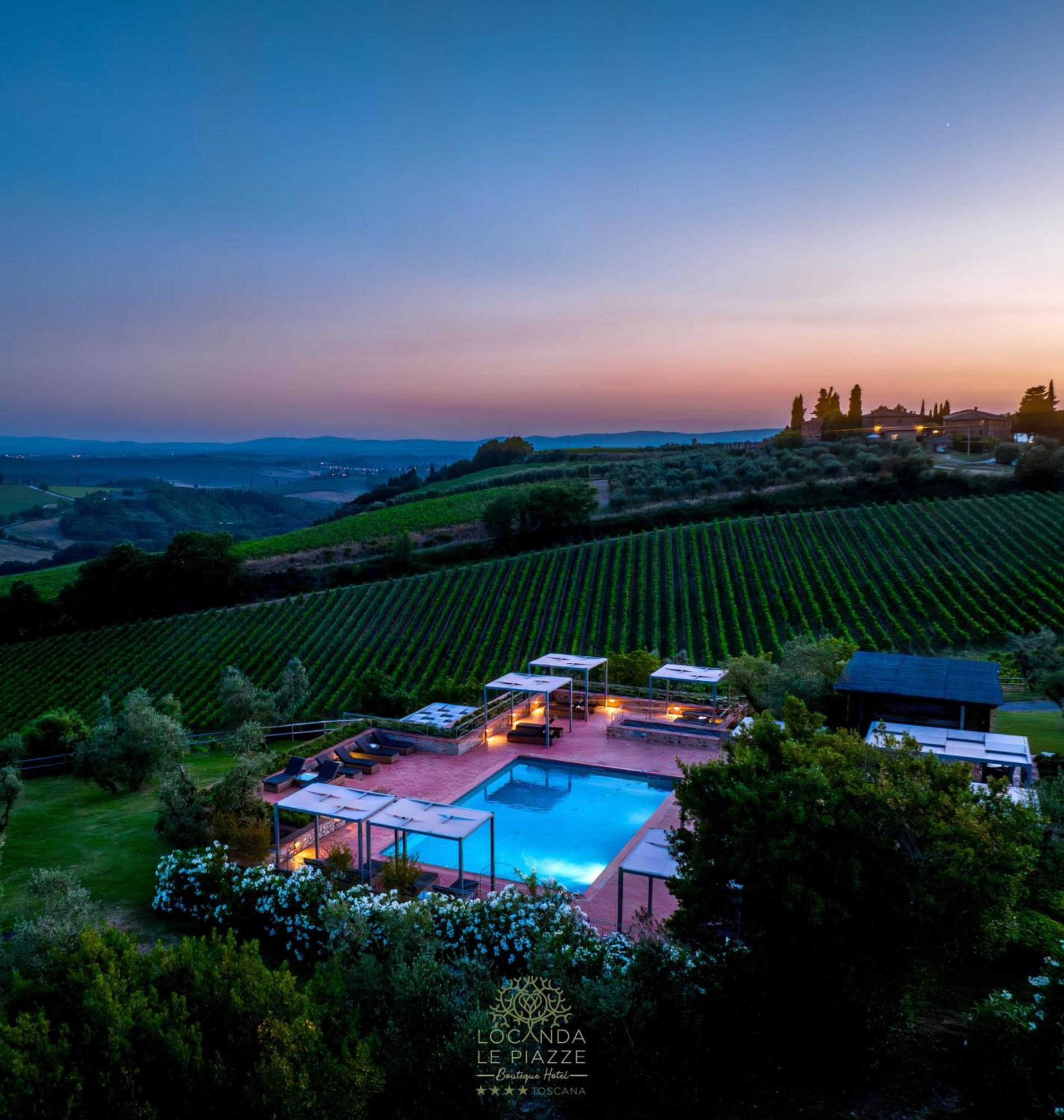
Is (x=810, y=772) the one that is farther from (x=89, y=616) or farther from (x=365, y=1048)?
(x=89, y=616)

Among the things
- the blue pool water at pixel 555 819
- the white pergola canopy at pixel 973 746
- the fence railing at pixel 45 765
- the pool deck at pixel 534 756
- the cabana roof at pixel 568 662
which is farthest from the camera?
the cabana roof at pixel 568 662

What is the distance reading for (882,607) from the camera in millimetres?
37188

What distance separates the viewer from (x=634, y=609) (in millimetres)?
40312

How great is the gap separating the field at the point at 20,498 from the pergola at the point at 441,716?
153 meters

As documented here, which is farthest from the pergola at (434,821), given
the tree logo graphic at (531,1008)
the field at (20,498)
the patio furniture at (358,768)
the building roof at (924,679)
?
the field at (20,498)

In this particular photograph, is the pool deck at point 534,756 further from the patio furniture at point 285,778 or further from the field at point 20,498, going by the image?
the field at point 20,498

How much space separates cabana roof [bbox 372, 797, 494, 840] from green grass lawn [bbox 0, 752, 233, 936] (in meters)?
3.71

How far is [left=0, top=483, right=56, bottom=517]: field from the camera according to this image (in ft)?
472

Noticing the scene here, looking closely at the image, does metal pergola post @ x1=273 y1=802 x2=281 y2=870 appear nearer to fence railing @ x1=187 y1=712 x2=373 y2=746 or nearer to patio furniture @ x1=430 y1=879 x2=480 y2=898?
patio furniture @ x1=430 y1=879 x2=480 y2=898

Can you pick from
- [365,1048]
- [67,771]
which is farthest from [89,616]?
[365,1048]

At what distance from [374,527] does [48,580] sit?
31.1 meters

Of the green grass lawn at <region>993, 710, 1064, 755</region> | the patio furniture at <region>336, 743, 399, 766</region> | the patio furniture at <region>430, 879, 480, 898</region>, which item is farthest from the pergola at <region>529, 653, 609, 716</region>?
the green grass lawn at <region>993, 710, 1064, 755</region>

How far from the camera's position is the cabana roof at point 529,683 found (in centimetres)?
1845

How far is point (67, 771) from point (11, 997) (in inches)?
607
